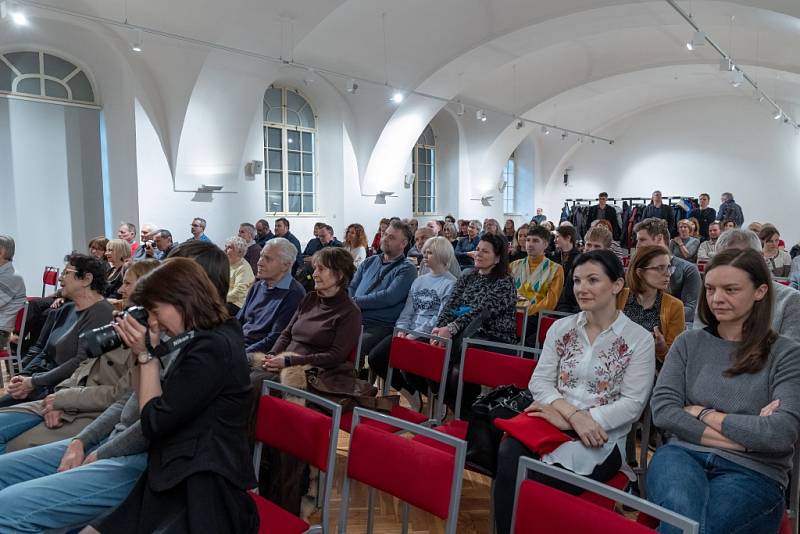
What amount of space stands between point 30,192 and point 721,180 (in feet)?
51.0

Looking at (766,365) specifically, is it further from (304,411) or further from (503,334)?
(503,334)

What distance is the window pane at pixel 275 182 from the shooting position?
1007cm

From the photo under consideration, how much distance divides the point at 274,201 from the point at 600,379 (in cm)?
869

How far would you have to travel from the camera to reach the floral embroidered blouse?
2.03 meters

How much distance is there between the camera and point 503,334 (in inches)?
139

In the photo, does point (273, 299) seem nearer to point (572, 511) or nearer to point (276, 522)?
point (276, 522)

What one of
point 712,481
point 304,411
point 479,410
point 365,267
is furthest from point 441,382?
point 365,267

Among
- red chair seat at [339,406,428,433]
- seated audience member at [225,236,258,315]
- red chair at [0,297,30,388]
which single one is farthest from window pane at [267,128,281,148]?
red chair seat at [339,406,428,433]

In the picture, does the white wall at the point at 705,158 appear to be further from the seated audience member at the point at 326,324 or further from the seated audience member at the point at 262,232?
the seated audience member at the point at 326,324

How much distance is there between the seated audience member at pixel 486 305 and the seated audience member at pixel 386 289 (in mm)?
597

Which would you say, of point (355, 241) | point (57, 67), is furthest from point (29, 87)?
point (355, 241)

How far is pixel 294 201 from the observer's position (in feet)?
34.6

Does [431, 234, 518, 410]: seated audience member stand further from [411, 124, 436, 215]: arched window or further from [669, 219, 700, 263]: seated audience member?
[411, 124, 436, 215]: arched window

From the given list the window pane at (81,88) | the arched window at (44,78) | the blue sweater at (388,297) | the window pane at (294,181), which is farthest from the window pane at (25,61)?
the blue sweater at (388,297)
